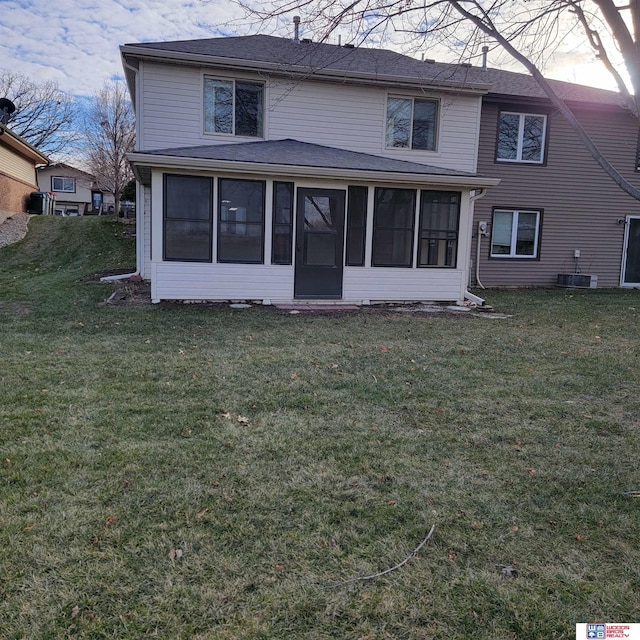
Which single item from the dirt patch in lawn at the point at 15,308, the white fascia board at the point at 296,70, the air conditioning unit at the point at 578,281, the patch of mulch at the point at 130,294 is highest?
the white fascia board at the point at 296,70

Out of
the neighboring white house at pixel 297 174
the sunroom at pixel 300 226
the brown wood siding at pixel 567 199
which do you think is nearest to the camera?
the sunroom at pixel 300 226

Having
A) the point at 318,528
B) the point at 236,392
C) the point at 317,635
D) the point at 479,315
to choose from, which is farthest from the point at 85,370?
the point at 479,315

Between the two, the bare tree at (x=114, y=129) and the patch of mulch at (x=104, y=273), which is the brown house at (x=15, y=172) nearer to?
the bare tree at (x=114, y=129)

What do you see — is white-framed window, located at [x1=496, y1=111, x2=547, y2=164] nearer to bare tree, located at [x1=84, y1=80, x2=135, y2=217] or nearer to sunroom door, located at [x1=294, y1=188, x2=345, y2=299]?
sunroom door, located at [x1=294, y1=188, x2=345, y2=299]

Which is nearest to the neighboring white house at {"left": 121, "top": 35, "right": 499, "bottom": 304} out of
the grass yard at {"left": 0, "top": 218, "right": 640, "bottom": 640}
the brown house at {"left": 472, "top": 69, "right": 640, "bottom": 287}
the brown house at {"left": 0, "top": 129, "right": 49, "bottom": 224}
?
the brown house at {"left": 472, "top": 69, "right": 640, "bottom": 287}

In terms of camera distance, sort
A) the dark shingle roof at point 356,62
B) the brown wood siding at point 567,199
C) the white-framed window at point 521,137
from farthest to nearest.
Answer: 1. the brown wood siding at point 567,199
2. the white-framed window at point 521,137
3. the dark shingle roof at point 356,62

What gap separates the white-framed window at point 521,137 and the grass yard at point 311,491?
29.5 feet

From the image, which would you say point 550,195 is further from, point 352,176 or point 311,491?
point 311,491

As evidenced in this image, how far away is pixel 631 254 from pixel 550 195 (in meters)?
3.26

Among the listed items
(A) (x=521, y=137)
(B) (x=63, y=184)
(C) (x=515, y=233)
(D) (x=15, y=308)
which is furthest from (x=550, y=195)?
(B) (x=63, y=184)

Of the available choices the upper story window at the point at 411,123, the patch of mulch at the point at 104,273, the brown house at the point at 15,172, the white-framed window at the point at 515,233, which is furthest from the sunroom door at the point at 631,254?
the brown house at the point at 15,172

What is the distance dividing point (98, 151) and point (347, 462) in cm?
2732

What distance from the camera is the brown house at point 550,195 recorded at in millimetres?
13430

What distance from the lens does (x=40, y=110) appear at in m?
35.9
